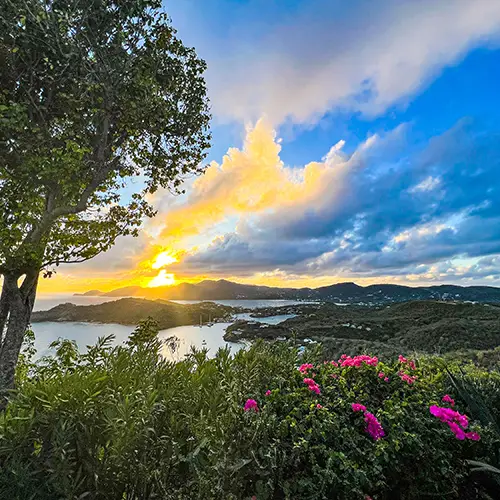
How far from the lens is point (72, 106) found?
4.97 meters

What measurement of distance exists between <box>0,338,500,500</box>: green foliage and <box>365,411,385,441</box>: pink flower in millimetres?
47

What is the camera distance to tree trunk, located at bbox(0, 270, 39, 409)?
5012 millimetres

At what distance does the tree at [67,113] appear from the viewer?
14.6ft

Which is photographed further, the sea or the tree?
the tree

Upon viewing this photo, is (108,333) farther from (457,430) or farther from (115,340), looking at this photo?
(457,430)

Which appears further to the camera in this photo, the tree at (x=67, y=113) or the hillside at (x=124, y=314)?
the hillside at (x=124, y=314)

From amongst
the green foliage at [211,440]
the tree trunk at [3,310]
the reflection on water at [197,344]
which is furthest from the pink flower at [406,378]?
the tree trunk at [3,310]

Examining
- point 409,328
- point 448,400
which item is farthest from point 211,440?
point 409,328

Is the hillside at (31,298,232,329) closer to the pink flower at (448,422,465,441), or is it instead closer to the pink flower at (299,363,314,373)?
the pink flower at (299,363,314,373)

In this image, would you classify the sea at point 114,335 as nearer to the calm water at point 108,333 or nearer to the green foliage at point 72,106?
the calm water at point 108,333

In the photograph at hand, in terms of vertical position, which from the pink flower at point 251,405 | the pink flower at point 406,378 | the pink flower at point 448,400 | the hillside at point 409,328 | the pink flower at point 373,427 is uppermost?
the pink flower at point 251,405

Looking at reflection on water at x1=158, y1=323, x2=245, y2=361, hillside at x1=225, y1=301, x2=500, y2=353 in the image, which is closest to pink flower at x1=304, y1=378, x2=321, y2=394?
reflection on water at x1=158, y1=323, x2=245, y2=361

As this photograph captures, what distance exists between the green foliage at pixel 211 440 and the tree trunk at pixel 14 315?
3.69 m

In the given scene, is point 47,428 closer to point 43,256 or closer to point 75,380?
point 75,380
